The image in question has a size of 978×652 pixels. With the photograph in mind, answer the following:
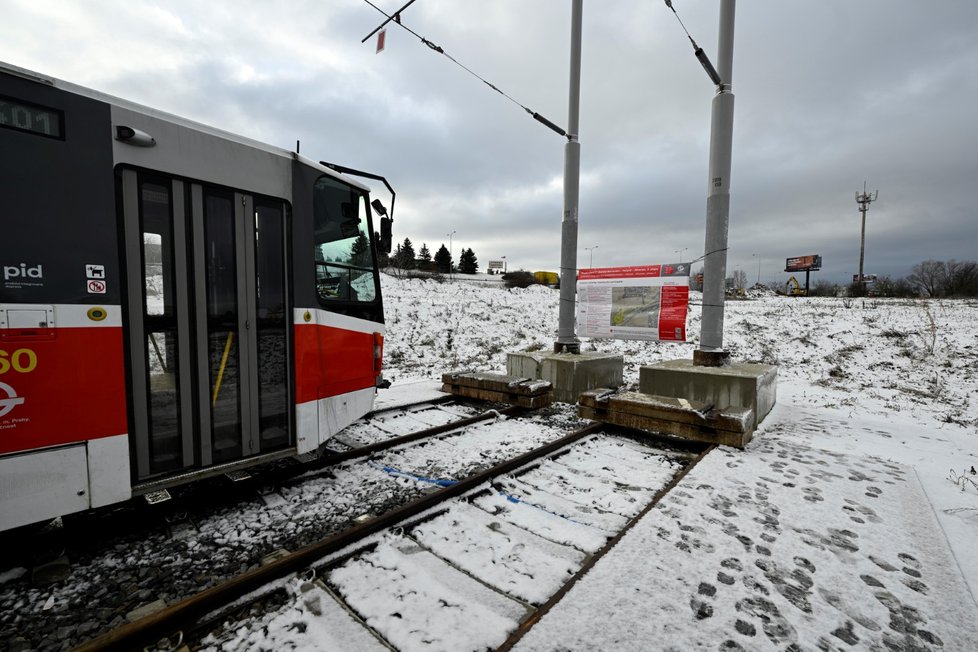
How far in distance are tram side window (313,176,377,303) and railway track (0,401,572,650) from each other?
1.88 metres

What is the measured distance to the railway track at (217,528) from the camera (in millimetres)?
2465

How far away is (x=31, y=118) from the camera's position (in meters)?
2.65

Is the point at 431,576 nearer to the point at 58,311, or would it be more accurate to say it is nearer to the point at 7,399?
the point at 7,399

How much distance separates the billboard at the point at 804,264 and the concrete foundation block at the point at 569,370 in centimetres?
7979

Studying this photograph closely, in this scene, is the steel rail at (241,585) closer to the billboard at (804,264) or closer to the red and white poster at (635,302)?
the red and white poster at (635,302)

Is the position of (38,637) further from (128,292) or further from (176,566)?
(128,292)

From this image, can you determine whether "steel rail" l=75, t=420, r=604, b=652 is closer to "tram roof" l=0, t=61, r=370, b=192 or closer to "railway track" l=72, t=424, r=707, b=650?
"railway track" l=72, t=424, r=707, b=650

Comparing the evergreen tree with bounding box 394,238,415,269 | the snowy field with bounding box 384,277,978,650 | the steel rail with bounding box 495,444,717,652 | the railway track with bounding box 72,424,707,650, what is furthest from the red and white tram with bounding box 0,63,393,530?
the evergreen tree with bounding box 394,238,415,269

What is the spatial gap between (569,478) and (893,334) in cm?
1619

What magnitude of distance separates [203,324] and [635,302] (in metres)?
7.40

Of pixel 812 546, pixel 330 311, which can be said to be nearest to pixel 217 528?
pixel 330 311

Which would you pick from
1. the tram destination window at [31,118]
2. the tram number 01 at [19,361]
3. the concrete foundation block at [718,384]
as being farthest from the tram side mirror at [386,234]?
the concrete foundation block at [718,384]

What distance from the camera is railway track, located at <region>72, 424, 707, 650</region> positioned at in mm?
2289

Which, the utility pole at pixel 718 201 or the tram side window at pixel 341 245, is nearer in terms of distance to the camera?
the tram side window at pixel 341 245
